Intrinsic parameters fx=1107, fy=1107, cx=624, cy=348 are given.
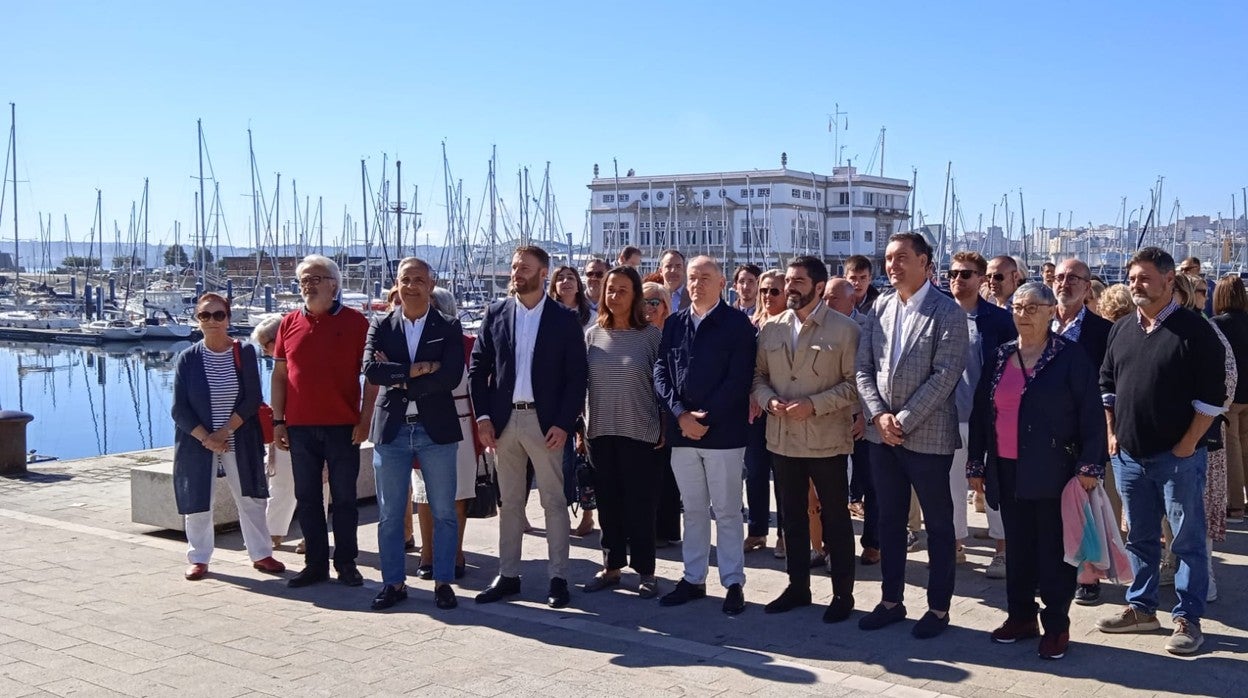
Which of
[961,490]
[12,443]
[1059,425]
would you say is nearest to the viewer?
[1059,425]

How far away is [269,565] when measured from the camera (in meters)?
7.75

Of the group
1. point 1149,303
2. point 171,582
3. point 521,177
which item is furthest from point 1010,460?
point 521,177

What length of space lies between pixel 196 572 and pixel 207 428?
98 cm

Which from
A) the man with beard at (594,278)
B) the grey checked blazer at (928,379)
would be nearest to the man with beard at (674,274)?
the man with beard at (594,278)

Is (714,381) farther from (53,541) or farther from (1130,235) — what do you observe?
(1130,235)

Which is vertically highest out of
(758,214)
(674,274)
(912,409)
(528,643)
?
(758,214)

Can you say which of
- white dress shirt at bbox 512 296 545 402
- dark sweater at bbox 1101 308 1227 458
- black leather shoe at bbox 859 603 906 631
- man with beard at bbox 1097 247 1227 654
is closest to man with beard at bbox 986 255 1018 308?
man with beard at bbox 1097 247 1227 654

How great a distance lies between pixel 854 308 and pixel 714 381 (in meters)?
1.94

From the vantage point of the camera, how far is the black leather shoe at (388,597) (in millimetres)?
6781

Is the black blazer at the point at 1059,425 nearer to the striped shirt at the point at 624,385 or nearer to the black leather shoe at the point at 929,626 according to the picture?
the black leather shoe at the point at 929,626

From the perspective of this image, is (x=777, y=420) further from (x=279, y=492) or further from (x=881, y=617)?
(x=279, y=492)

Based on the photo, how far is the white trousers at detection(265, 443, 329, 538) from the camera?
8.28 meters

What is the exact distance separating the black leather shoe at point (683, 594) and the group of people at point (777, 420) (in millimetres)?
23

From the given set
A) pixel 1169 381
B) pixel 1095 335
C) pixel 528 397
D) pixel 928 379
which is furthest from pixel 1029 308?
pixel 528 397
